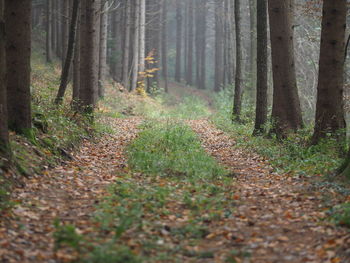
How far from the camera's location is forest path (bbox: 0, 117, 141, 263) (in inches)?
194

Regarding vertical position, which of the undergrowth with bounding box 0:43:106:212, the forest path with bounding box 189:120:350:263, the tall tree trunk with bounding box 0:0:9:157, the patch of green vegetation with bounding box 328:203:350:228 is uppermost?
the tall tree trunk with bounding box 0:0:9:157

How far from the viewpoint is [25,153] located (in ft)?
27.6

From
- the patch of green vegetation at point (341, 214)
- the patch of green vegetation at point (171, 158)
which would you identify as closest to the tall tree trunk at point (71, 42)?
the patch of green vegetation at point (171, 158)

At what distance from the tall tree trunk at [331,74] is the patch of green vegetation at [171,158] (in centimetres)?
282

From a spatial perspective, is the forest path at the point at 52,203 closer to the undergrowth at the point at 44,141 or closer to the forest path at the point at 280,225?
the undergrowth at the point at 44,141

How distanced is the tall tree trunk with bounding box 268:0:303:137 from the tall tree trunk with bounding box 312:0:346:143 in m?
2.73

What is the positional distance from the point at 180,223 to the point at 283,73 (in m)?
8.32

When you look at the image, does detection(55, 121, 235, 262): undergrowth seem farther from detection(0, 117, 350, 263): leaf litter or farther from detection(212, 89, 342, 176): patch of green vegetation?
detection(212, 89, 342, 176): patch of green vegetation

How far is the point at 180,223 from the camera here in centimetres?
616

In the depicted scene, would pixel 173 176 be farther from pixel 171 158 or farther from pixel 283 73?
pixel 283 73

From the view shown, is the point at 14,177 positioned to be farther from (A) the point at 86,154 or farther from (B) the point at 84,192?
(A) the point at 86,154

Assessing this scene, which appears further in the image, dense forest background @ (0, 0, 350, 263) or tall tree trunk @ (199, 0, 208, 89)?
tall tree trunk @ (199, 0, 208, 89)

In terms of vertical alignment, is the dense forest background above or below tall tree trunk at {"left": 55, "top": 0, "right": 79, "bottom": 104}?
below

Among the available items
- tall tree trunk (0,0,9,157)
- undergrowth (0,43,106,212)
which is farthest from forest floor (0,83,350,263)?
tall tree trunk (0,0,9,157)
